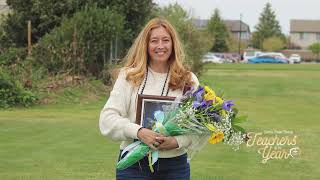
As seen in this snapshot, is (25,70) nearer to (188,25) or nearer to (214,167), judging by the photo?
(214,167)

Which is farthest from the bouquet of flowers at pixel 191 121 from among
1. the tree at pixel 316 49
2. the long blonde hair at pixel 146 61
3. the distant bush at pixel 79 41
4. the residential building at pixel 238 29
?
the residential building at pixel 238 29

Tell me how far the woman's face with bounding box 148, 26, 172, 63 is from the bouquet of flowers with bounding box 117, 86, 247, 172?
0.97 ft

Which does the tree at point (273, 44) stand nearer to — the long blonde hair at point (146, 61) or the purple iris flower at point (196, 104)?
the long blonde hair at point (146, 61)

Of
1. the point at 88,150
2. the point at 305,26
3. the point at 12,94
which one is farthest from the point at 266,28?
the point at 88,150

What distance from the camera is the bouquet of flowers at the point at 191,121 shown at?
3.88m

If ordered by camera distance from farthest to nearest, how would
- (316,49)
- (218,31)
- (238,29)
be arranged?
1. (238,29)
2. (316,49)
3. (218,31)

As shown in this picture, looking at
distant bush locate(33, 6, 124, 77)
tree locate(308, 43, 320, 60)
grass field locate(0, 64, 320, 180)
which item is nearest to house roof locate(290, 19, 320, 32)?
tree locate(308, 43, 320, 60)

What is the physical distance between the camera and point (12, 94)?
723 inches

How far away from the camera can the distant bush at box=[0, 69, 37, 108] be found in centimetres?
1817

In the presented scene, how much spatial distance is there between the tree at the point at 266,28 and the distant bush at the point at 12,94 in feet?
322

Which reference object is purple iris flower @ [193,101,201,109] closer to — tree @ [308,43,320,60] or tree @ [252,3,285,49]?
tree @ [308,43,320,60]

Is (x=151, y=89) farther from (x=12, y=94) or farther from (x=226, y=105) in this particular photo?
(x=12, y=94)

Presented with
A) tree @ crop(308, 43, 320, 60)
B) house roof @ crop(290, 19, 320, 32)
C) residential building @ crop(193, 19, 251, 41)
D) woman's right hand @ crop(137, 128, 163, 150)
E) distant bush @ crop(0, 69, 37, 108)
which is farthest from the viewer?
residential building @ crop(193, 19, 251, 41)

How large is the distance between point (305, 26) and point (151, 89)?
12994cm
